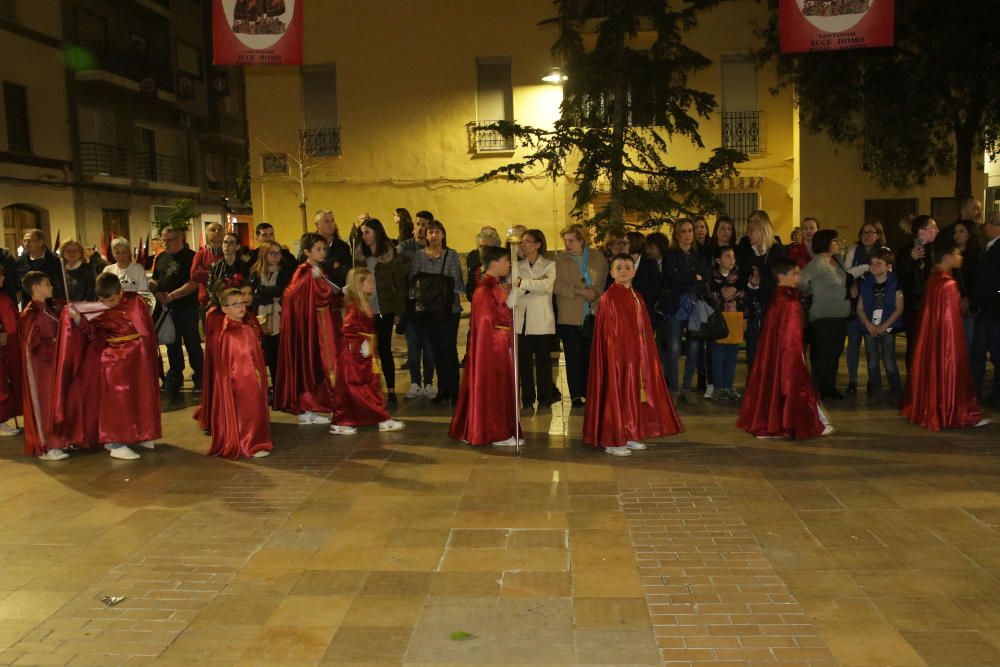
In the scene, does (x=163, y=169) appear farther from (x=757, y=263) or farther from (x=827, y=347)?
(x=827, y=347)

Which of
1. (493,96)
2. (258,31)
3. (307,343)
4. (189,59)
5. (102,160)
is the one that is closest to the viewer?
(307,343)

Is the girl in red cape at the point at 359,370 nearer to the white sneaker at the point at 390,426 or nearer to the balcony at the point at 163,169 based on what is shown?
the white sneaker at the point at 390,426

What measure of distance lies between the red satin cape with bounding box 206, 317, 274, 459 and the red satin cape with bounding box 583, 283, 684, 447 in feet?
9.04

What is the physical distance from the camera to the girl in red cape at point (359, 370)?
8.58 meters

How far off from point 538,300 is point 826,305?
306cm

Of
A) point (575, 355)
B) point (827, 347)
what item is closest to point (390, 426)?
point (575, 355)

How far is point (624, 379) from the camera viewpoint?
7586mm

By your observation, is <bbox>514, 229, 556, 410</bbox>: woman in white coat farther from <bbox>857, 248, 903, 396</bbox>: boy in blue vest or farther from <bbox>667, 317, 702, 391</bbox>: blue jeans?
<bbox>857, 248, 903, 396</bbox>: boy in blue vest

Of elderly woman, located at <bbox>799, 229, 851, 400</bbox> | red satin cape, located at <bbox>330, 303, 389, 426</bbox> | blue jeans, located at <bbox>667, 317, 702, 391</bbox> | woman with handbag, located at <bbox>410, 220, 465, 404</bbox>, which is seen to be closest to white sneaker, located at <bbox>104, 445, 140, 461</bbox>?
red satin cape, located at <bbox>330, 303, 389, 426</bbox>

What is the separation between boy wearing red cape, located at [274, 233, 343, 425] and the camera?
914 centimetres

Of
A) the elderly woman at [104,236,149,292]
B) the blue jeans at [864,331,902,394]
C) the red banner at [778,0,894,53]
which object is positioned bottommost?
the blue jeans at [864,331,902,394]

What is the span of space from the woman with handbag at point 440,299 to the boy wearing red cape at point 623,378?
8.59 ft

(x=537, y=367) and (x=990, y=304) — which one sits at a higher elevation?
(x=990, y=304)

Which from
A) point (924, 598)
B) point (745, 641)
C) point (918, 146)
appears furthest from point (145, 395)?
point (918, 146)
